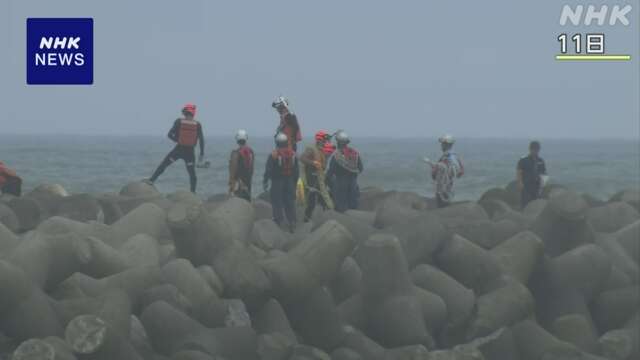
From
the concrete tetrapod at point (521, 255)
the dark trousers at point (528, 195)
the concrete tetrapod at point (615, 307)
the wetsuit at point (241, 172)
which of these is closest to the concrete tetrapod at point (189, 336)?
the concrete tetrapod at point (521, 255)

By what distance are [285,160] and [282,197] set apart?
1.57ft

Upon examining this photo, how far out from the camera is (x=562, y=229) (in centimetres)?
1595

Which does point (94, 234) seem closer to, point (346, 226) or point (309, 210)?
point (346, 226)

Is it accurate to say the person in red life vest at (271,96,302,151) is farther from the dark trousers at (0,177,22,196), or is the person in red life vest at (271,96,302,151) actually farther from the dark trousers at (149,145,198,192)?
the dark trousers at (0,177,22,196)

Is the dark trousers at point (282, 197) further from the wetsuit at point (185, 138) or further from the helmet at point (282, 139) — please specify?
the wetsuit at point (185, 138)

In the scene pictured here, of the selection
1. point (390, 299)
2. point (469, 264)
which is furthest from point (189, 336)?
point (469, 264)

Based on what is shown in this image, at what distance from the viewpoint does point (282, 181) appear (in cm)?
1817

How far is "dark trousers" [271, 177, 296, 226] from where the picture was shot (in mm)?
18125

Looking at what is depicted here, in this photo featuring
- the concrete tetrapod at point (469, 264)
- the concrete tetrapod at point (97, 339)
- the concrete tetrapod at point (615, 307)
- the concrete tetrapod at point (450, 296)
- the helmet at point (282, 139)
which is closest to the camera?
the concrete tetrapod at point (97, 339)

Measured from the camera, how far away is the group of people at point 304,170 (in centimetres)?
1827

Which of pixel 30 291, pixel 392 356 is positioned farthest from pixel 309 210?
pixel 30 291

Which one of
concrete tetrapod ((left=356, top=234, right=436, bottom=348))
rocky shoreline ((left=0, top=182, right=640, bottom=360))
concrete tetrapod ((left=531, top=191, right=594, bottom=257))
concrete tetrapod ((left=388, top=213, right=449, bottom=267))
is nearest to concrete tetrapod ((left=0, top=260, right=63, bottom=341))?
rocky shoreline ((left=0, top=182, right=640, bottom=360))

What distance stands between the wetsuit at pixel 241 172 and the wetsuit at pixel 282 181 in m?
0.63

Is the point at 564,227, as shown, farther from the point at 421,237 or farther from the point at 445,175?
the point at 445,175
